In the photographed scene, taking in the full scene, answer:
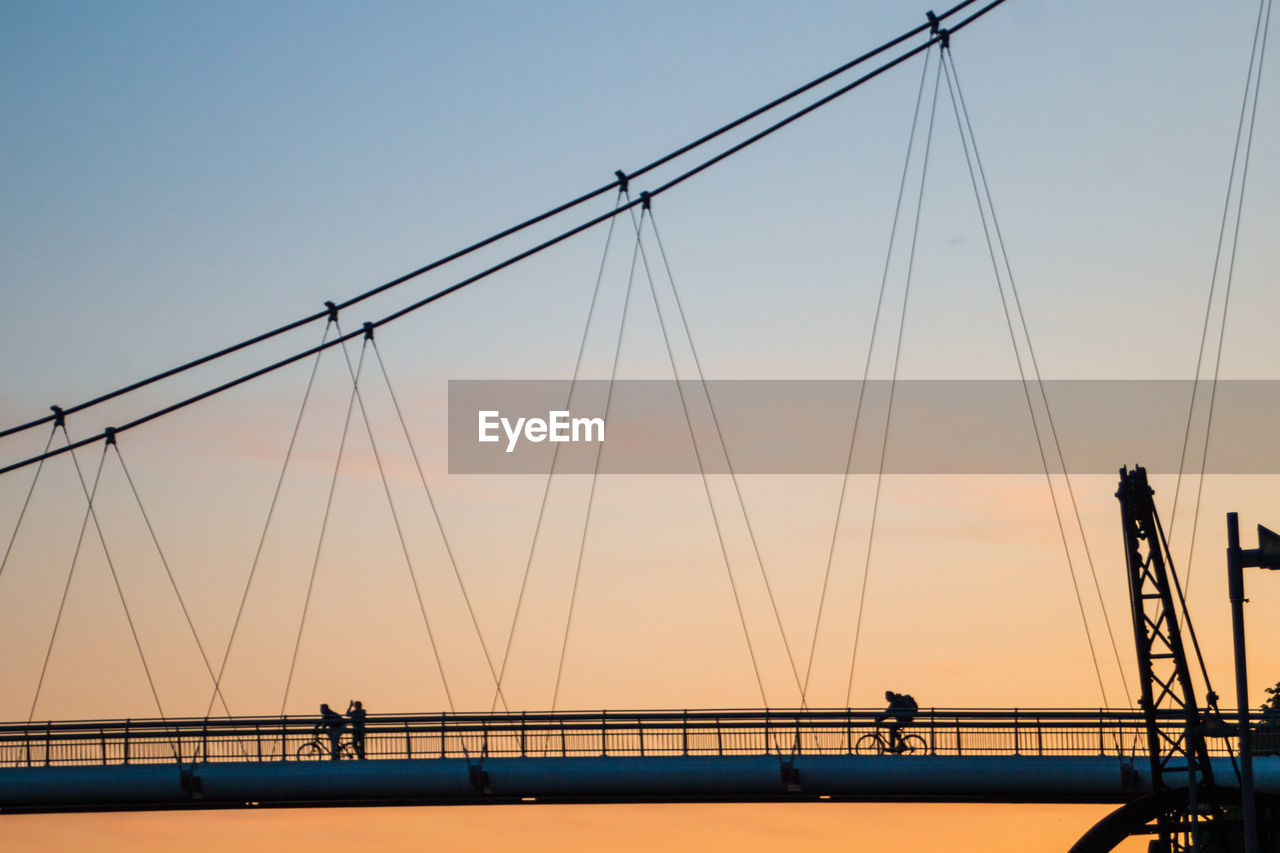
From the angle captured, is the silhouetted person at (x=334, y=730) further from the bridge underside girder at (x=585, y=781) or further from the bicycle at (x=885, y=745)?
the bicycle at (x=885, y=745)

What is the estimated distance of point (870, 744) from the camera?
→ 44.9 m

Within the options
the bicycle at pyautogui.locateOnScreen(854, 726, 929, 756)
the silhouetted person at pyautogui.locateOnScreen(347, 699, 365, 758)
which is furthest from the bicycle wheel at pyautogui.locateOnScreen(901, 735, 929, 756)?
the silhouetted person at pyautogui.locateOnScreen(347, 699, 365, 758)

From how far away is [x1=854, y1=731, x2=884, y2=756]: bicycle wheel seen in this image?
1763 inches

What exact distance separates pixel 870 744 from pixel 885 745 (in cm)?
35

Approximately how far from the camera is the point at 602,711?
4597 cm

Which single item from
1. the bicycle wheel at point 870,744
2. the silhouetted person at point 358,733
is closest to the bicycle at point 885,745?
the bicycle wheel at point 870,744

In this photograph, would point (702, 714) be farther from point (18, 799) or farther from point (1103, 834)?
point (18, 799)

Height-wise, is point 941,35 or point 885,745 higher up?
point 941,35

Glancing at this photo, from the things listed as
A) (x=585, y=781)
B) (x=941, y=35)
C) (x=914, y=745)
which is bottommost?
(x=585, y=781)

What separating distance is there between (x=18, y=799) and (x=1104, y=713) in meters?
25.9

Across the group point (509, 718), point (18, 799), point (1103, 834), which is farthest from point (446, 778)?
point (1103, 834)

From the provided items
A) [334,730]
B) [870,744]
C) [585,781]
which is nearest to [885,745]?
[870,744]

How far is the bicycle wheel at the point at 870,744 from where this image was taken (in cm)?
4478

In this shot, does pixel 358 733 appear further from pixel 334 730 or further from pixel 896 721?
pixel 896 721
